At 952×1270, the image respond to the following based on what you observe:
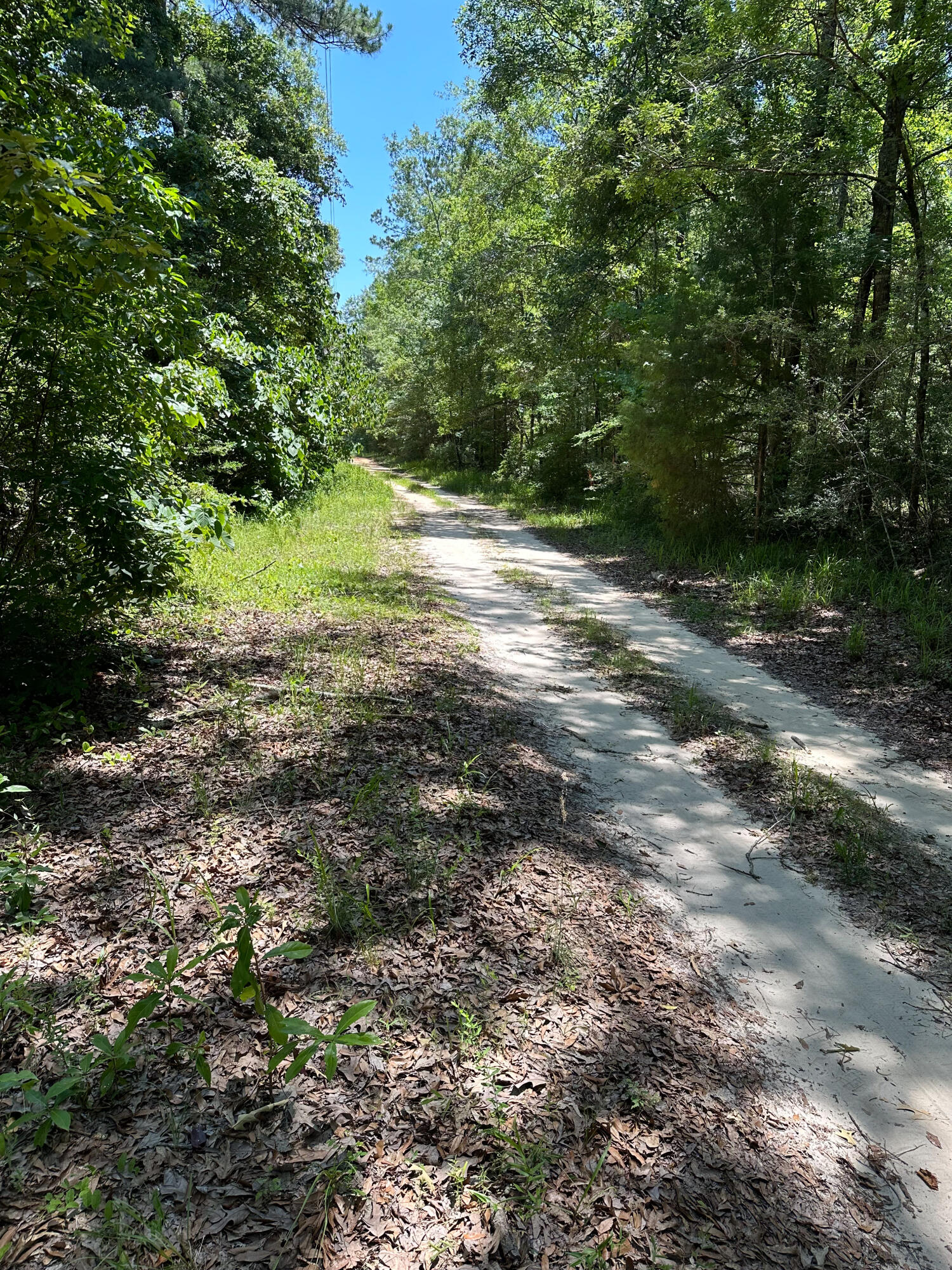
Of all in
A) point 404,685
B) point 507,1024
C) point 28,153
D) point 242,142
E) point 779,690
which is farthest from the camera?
point 242,142

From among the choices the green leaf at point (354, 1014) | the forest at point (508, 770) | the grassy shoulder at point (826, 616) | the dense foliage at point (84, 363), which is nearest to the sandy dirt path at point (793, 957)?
the forest at point (508, 770)

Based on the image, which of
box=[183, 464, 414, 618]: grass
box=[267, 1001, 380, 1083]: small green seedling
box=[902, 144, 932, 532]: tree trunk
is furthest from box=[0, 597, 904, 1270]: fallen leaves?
box=[902, 144, 932, 532]: tree trunk

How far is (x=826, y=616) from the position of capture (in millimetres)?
7414

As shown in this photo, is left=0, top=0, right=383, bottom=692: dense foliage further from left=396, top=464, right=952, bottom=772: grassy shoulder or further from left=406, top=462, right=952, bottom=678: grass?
left=406, top=462, right=952, bottom=678: grass

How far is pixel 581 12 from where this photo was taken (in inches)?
576

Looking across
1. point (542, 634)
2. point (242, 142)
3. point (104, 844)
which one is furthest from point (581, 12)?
point (104, 844)

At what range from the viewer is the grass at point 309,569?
22.2 ft

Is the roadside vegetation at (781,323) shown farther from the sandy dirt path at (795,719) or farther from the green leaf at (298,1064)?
the green leaf at (298,1064)

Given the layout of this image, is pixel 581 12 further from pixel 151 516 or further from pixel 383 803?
pixel 383 803

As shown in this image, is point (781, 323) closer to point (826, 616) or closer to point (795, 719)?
point (826, 616)

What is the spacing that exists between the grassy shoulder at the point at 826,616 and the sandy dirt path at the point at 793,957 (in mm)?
855

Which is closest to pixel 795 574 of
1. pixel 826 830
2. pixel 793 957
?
pixel 826 830

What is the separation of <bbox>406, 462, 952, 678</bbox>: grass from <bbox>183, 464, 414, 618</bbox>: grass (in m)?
3.62

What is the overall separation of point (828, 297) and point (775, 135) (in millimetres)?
2216
